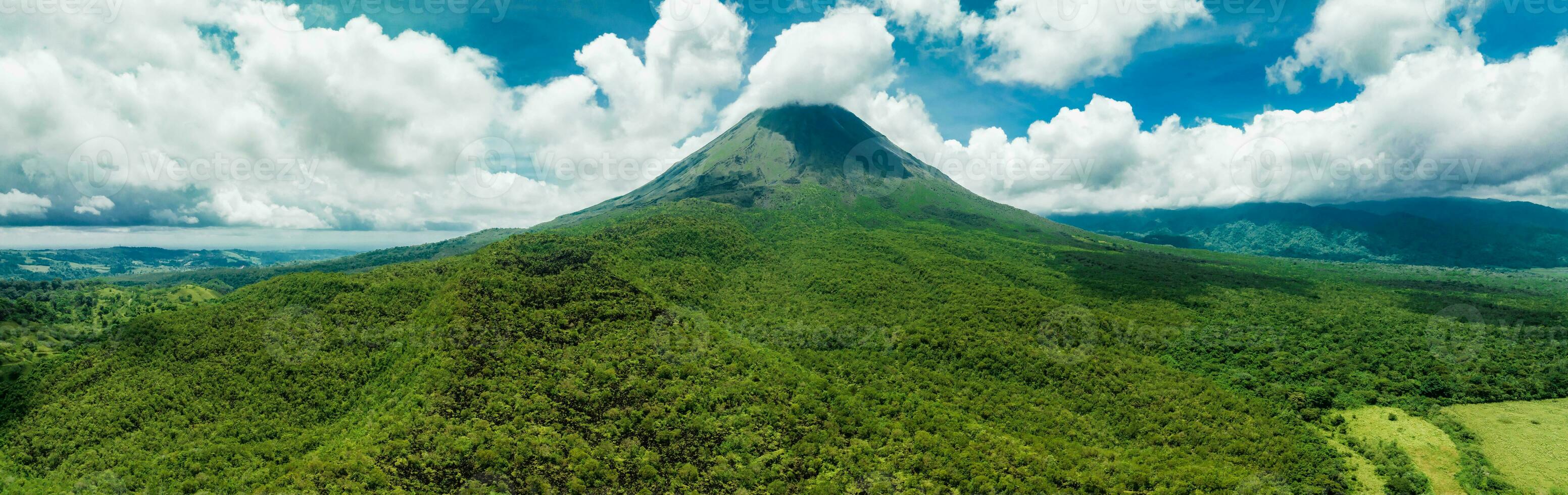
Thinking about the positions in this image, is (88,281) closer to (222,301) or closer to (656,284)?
(222,301)

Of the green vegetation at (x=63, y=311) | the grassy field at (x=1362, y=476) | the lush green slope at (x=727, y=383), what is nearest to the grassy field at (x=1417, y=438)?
the lush green slope at (x=727, y=383)

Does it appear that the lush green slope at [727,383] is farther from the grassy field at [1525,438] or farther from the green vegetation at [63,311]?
the green vegetation at [63,311]

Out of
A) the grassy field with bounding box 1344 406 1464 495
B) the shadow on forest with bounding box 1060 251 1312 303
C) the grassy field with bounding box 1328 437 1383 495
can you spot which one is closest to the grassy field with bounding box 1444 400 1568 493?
the grassy field with bounding box 1344 406 1464 495

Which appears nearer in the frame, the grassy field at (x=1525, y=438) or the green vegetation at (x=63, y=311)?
the grassy field at (x=1525, y=438)

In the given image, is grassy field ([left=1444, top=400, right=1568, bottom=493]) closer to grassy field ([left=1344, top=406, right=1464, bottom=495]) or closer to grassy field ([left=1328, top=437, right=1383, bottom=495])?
grassy field ([left=1344, top=406, right=1464, bottom=495])

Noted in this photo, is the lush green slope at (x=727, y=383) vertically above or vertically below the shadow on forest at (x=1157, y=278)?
below

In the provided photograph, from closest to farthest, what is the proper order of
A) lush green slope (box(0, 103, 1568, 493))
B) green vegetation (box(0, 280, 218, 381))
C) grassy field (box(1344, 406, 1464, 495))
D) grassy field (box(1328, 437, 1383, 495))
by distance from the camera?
grassy field (box(1344, 406, 1464, 495)), grassy field (box(1328, 437, 1383, 495)), lush green slope (box(0, 103, 1568, 493)), green vegetation (box(0, 280, 218, 381))

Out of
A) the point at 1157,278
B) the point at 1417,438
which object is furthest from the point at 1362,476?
the point at 1157,278
